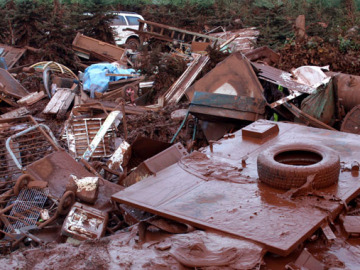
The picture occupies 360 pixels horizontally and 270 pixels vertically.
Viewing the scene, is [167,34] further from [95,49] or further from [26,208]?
[26,208]

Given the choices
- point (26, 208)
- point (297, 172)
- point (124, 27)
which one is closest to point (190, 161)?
point (297, 172)

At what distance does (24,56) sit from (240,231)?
13.8 meters

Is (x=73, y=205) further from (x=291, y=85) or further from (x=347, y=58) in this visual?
(x=347, y=58)

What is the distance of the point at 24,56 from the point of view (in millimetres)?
14789

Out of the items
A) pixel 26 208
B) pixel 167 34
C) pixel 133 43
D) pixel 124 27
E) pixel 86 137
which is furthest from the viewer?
pixel 124 27

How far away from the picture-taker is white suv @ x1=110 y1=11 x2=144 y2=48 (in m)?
17.1

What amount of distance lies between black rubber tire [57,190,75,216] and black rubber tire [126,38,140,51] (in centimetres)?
1278

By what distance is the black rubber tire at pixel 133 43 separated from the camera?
1700 centimetres

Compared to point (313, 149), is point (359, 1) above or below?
above

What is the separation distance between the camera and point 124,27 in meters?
17.8

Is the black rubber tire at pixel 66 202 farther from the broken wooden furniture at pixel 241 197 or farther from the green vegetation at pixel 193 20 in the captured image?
the green vegetation at pixel 193 20

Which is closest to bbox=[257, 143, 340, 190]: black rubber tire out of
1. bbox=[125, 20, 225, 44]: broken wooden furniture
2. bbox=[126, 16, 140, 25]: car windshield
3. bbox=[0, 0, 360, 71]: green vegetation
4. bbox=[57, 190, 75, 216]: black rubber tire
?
bbox=[57, 190, 75, 216]: black rubber tire

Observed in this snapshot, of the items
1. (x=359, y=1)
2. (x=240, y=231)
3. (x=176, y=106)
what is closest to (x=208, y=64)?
(x=176, y=106)

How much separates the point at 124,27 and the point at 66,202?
14.2 metres
